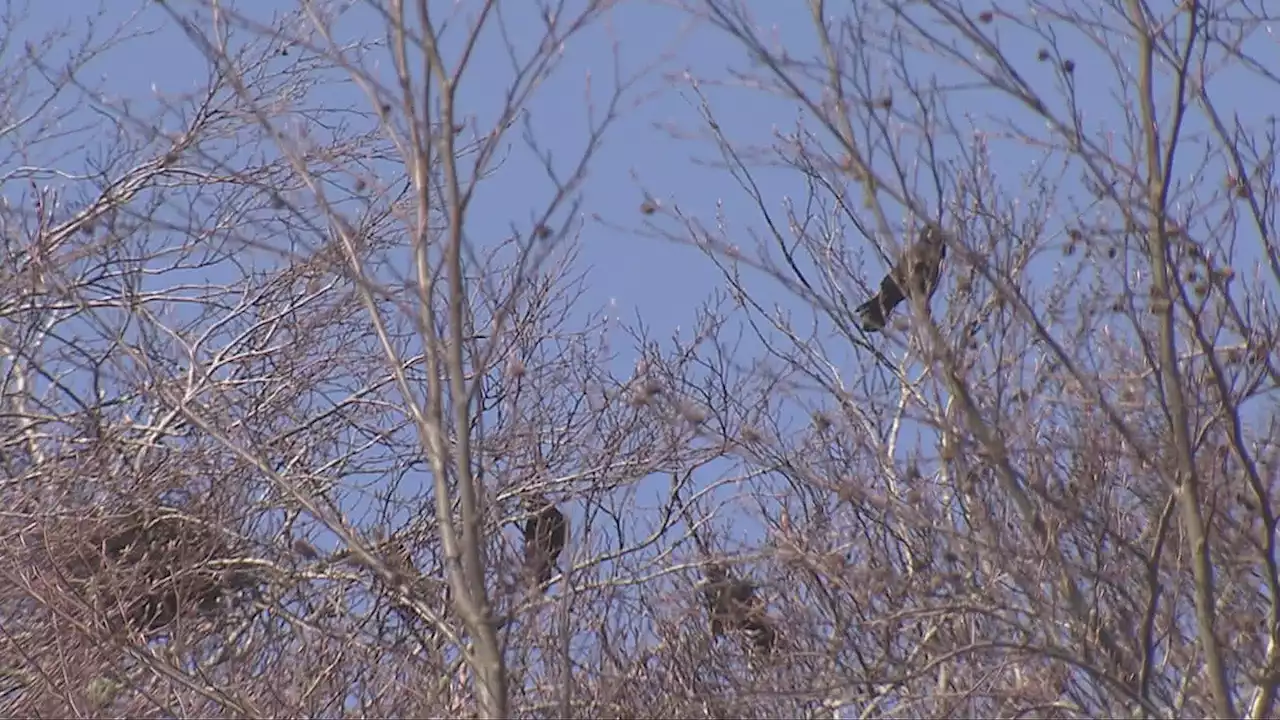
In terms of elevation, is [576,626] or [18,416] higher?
[18,416]

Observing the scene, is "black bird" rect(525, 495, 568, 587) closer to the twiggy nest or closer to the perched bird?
the perched bird

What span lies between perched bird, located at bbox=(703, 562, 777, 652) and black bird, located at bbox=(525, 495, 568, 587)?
610 millimetres

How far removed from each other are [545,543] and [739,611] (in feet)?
3.66

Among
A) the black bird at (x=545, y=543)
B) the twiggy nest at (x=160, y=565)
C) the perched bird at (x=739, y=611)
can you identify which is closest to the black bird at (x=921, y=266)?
the black bird at (x=545, y=543)

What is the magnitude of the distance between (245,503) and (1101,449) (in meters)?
5.07

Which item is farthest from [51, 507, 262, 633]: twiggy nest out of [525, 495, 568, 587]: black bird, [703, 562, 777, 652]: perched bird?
[703, 562, 777, 652]: perched bird

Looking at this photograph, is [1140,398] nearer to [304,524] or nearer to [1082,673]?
[1082,673]

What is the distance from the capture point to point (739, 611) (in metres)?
7.37

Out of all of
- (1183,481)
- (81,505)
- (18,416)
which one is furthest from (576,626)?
(18,416)

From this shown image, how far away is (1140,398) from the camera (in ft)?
19.1

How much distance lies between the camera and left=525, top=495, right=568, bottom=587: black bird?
5.36 meters

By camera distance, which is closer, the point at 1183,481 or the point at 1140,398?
the point at 1183,481

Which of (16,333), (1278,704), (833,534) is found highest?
(16,333)

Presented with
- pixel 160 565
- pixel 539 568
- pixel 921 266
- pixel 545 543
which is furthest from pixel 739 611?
pixel 160 565
